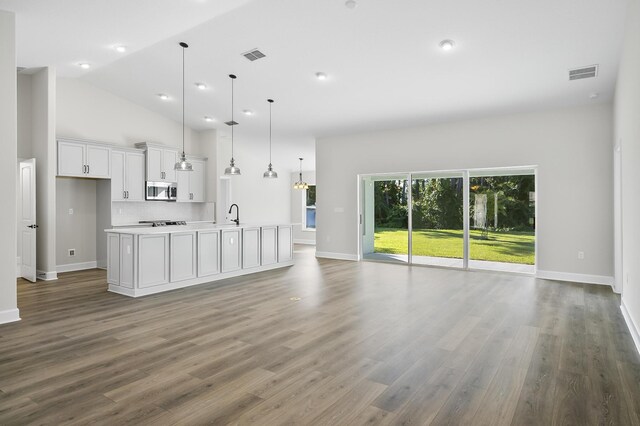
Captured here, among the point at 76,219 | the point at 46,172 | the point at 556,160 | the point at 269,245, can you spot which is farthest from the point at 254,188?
the point at 556,160

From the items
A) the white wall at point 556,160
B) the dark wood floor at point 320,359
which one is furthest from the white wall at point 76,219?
the white wall at point 556,160

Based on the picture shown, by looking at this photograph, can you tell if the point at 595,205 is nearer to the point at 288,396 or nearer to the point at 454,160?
the point at 454,160

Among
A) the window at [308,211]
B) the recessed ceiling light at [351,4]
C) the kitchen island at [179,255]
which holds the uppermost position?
the recessed ceiling light at [351,4]

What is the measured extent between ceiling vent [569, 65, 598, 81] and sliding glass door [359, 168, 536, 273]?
6.27 feet

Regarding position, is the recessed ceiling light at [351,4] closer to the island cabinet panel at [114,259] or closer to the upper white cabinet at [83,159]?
the island cabinet panel at [114,259]

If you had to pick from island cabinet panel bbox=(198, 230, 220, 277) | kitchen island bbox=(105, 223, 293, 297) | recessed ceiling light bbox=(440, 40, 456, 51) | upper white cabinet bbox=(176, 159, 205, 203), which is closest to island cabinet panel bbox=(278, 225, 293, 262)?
kitchen island bbox=(105, 223, 293, 297)

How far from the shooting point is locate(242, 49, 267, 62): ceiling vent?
223 inches

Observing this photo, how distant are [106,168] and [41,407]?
6151 millimetres

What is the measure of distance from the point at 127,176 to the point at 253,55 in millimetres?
4043

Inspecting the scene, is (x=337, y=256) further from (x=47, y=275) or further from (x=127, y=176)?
(x=47, y=275)

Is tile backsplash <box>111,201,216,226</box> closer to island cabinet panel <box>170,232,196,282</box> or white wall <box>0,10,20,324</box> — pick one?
island cabinet panel <box>170,232,196,282</box>

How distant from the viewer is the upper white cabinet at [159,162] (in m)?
8.23

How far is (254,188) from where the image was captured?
11805mm

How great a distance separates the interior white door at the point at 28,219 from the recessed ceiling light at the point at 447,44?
6.85m
